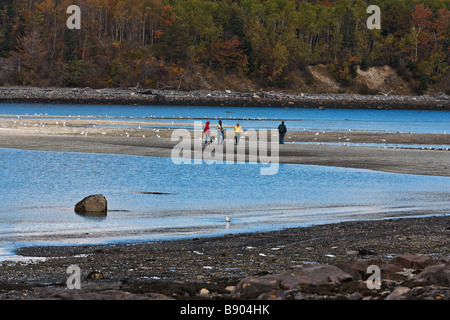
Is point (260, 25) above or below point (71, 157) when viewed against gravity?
above

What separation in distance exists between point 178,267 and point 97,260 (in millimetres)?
1732

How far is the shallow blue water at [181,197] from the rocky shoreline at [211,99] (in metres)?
81.6

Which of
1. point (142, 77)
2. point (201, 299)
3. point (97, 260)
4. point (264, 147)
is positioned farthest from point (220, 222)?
point (142, 77)

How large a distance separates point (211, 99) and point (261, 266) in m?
113

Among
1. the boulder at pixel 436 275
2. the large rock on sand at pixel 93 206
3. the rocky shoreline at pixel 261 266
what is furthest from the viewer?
the large rock on sand at pixel 93 206

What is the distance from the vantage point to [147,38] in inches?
6043

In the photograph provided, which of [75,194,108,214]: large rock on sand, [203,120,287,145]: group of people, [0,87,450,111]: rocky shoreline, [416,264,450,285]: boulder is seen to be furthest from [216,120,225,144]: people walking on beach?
[0,87,450,111]: rocky shoreline

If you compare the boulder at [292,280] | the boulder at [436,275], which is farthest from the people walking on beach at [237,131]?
the boulder at [436,275]

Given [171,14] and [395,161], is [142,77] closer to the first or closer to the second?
[171,14]

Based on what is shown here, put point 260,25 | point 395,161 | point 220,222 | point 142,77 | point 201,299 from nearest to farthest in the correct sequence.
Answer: point 201,299
point 220,222
point 395,161
point 142,77
point 260,25

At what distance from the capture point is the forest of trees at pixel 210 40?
135375 millimetres

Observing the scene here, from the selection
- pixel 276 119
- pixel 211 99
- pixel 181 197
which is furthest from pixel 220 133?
pixel 211 99

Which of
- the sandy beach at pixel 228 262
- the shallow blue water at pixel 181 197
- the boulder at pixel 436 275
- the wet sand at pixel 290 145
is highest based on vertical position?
the boulder at pixel 436 275

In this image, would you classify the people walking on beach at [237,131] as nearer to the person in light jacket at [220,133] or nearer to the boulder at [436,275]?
the person in light jacket at [220,133]
